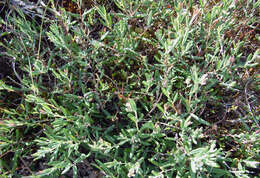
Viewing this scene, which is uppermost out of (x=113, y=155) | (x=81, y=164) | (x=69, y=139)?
(x=69, y=139)

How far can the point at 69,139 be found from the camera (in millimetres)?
1561

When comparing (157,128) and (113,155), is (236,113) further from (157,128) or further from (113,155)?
(113,155)

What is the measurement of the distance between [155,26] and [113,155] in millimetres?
1171

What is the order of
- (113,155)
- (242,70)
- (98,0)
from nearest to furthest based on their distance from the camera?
(113,155), (242,70), (98,0)

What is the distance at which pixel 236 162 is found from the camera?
1.71 metres

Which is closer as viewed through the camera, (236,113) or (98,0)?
(236,113)

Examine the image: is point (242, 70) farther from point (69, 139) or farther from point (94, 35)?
point (69, 139)

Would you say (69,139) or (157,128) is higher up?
(157,128)

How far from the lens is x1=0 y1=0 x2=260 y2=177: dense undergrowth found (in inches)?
64.8

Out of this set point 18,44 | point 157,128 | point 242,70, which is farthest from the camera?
point 242,70

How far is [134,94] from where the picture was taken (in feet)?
6.15

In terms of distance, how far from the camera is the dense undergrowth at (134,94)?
1.65 m

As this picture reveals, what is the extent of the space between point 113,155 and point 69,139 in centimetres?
35

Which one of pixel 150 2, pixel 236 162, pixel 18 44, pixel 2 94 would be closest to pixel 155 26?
pixel 150 2
